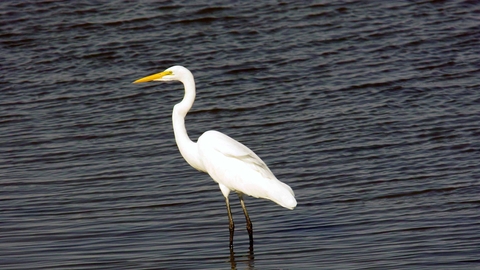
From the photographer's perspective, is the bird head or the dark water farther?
the bird head

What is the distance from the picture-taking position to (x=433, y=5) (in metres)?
12.8

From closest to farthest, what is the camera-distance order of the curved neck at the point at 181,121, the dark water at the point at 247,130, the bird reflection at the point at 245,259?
the bird reflection at the point at 245,259
the dark water at the point at 247,130
the curved neck at the point at 181,121

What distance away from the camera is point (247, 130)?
29.5ft

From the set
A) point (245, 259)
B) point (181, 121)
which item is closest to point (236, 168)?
point (181, 121)

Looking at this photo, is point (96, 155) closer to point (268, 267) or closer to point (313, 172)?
point (313, 172)

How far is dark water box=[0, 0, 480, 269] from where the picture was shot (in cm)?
573

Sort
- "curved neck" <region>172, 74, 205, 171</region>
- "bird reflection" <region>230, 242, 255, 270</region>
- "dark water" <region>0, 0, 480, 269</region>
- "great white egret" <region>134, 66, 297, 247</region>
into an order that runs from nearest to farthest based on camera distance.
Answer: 1. "bird reflection" <region>230, 242, 255, 270</region>
2. "dark water" <region>0, 0, 480, 269</region>
3. "great white egret" <region>134, 66, 297, 247</region>
4. "curved neck" <region>172, 74, 205, 171</region>

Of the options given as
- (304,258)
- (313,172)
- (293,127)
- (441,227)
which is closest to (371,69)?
(293,127)

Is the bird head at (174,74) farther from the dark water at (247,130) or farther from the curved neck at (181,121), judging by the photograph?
the dark water at (247,130)

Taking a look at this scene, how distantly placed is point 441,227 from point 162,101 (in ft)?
16.8

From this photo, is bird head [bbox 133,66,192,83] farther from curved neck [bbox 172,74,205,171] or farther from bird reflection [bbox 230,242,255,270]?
bird reflection [bbox 230,242,255,270]

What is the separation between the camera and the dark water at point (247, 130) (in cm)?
573

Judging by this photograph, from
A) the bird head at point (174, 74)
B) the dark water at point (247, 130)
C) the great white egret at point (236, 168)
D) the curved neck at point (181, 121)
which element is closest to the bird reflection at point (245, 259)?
the dark water at point (247, 130)

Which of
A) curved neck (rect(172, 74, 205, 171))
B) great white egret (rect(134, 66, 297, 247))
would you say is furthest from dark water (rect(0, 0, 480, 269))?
curved neck (rect(172, 74, 205, 171))
